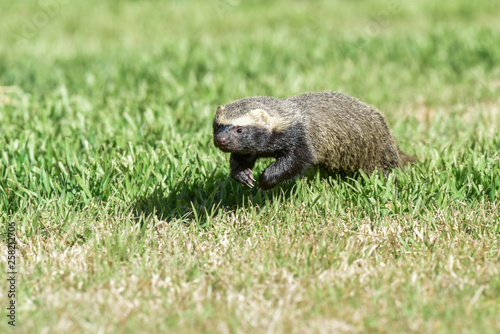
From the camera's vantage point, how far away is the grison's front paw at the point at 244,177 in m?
4.54

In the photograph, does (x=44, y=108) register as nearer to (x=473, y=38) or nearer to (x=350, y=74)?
(x=350, y=74)

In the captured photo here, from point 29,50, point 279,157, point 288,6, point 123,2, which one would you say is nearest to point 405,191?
point 279,157

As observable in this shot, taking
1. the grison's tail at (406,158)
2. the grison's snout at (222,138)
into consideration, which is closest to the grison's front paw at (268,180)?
the grison's snout at (222,138)

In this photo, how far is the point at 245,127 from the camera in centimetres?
422

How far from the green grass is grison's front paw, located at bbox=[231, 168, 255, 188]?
19cm

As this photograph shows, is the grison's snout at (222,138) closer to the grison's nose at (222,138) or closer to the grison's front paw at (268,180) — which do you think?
the grison's nose at (222,138)

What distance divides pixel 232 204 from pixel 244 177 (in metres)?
0.40

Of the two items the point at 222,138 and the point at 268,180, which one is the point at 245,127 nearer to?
the point at 222,138

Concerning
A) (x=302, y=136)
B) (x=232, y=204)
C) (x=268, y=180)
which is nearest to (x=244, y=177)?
(x=268, y=180)

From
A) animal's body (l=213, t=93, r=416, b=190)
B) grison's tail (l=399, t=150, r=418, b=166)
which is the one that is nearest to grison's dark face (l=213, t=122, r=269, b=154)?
animal's body (l=213, t=93, r=416, b=190)

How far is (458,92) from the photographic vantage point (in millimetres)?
8094

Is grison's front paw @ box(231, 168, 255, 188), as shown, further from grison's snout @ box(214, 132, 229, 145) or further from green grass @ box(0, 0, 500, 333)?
grison's snout @ box(214, 132, 229, 145)

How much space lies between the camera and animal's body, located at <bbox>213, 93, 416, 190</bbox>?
426 centimetres

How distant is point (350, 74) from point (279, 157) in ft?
14.7
